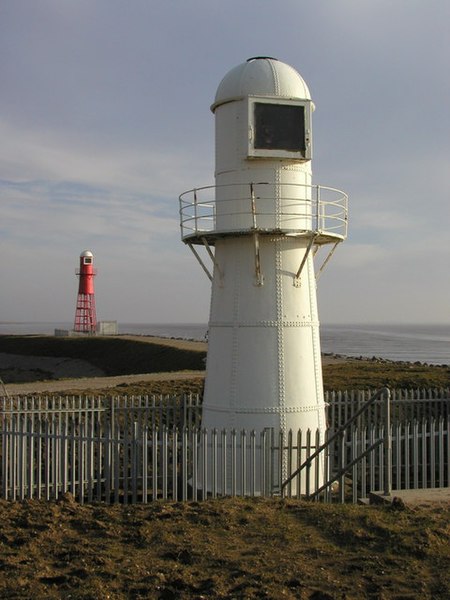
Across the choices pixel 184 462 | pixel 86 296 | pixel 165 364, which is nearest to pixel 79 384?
pixel 165 364

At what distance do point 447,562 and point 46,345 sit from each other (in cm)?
6171

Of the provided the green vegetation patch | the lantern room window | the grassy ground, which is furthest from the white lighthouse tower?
the green vegetation patch

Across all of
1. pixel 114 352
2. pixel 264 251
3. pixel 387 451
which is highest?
pixel 264 251

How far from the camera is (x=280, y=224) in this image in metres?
12.6

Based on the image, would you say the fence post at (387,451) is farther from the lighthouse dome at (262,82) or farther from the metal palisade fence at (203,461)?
the lighthouse dome at (262,82)

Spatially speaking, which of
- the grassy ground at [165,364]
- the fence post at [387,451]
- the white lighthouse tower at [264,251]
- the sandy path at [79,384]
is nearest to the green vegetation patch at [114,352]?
the grassy ground at [165,364]

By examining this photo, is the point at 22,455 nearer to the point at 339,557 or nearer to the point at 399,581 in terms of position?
the point at 339,557

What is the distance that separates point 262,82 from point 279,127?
0.92 metres

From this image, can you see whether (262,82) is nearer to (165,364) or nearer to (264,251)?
(264,251)

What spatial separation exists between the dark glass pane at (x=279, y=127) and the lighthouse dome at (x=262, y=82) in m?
0.27

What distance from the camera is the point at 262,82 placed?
41.6 feet

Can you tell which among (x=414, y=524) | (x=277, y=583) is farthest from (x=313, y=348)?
(x=277, y=583)

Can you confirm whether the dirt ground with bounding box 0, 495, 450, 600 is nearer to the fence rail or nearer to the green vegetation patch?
the fence rail

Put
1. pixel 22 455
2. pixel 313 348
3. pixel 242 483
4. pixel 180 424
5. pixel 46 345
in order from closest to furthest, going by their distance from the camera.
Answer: pixel 242 483, pixel 22 455, pixel 313 348, pixel 180 424, pixel 46 345
